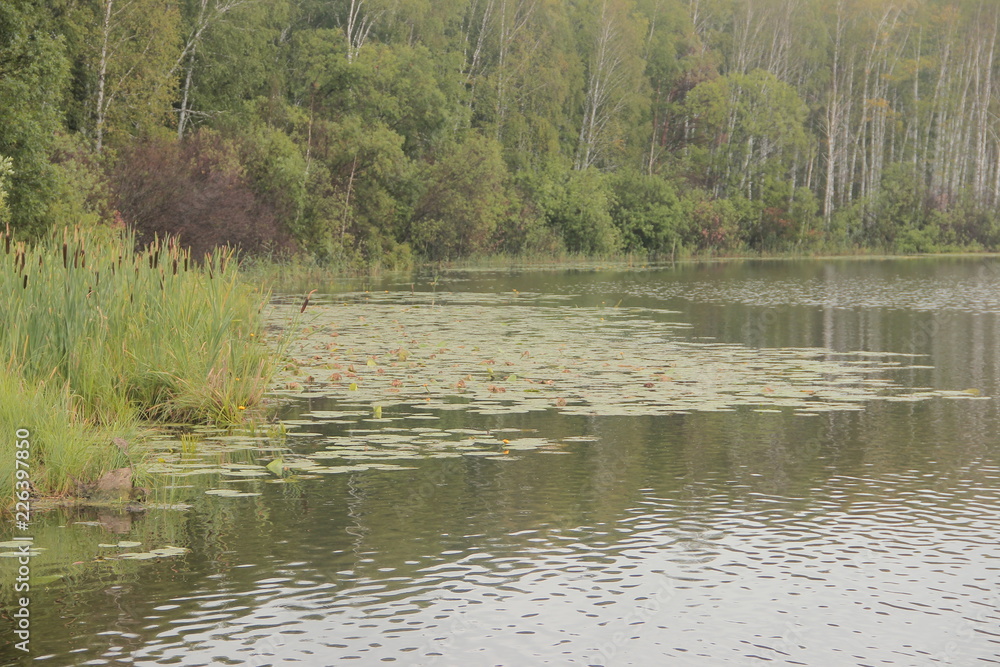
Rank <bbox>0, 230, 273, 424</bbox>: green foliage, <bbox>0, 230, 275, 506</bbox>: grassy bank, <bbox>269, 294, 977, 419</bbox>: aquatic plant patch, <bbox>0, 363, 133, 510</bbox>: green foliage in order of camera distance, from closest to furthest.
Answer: <bbox>0, 363, 133, 510</bbox>: green foliage, <bbox>0, 230, 275, 506</bbox>: grassy bank, <bbox>0, 230, 273, 424</bbox>: green foliage, <bbox>269, 294, 977, 419</bbox>: aquatic plant patch

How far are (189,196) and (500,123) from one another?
106 feet

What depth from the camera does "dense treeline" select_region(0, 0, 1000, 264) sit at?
123ft

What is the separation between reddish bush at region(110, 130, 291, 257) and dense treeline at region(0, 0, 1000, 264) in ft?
0.31

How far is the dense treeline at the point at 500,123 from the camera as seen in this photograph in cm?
3744

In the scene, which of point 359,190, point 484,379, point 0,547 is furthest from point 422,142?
point 0,547

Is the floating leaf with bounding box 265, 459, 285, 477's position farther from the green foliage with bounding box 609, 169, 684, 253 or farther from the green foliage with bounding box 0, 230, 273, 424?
the green foliage with bounding box 609, 169, 684, 253

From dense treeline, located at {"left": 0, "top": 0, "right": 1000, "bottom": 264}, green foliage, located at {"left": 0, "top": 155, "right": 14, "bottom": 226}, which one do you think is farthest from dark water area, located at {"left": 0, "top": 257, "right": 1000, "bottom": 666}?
dense treeline, located at {"left": 0, "top": 0, "right": 1000, "bottom": 264}

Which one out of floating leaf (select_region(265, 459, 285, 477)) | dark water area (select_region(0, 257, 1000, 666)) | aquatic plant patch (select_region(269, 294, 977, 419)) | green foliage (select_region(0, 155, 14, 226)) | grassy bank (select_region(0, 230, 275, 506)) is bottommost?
dark water area (select_region(0, 257, 1000, 666))

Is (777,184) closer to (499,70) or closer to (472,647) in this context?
(499,70)

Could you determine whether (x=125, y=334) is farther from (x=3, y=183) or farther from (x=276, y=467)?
(x=3, y=183)

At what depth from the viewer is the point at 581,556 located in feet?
25.8

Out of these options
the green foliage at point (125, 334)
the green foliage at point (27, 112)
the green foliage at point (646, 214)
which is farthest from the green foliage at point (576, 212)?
the green foliage at point (125, 334)

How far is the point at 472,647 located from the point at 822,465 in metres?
→ 5.43

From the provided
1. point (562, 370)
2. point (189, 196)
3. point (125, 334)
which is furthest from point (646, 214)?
point (125, 334)
